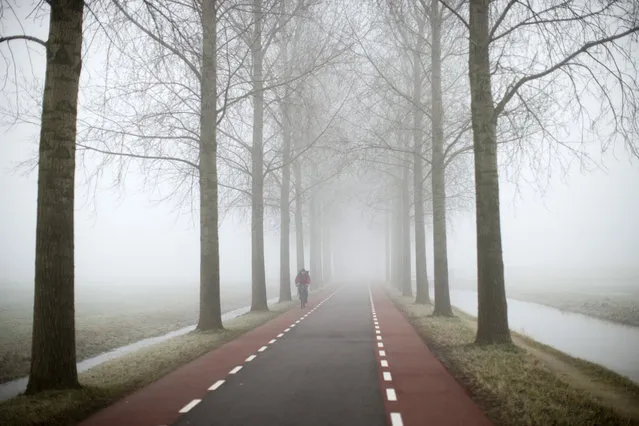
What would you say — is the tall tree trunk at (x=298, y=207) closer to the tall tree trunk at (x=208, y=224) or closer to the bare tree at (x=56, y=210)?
the tall tree trunk at (x=208, y=224)

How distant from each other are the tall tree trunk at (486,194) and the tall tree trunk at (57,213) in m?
8.60

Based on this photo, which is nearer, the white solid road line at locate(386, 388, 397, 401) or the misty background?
the white solid road line at locate(386, 388, 397, 401)

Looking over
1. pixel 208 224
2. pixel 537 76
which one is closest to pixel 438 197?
pixel 537 76

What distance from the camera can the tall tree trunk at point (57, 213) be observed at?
7684 millimetres

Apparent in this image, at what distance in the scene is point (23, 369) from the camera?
12188 mm

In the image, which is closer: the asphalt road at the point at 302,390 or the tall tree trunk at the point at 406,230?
the asphalt road at the point at 302,390

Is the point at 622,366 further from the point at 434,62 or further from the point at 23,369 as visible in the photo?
the point at 23,369

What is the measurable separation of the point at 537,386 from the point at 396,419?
2.91 m

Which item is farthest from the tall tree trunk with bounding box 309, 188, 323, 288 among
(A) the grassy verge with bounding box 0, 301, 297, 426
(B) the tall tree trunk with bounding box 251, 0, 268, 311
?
(A) the grassy verge with bounding box 0, 301, 297, 426

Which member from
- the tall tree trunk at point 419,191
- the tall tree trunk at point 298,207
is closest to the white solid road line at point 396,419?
the tall tree trunk at point 419,191

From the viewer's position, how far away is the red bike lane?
20.6 feet

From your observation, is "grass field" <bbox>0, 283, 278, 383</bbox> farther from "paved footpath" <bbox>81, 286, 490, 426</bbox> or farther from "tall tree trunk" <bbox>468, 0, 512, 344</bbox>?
"tall tree trunk" <bbox>468, 0, 512, 344</bbox>

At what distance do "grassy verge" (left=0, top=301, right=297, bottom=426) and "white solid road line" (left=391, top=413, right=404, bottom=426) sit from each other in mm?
4304

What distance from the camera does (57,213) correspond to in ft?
25.6
